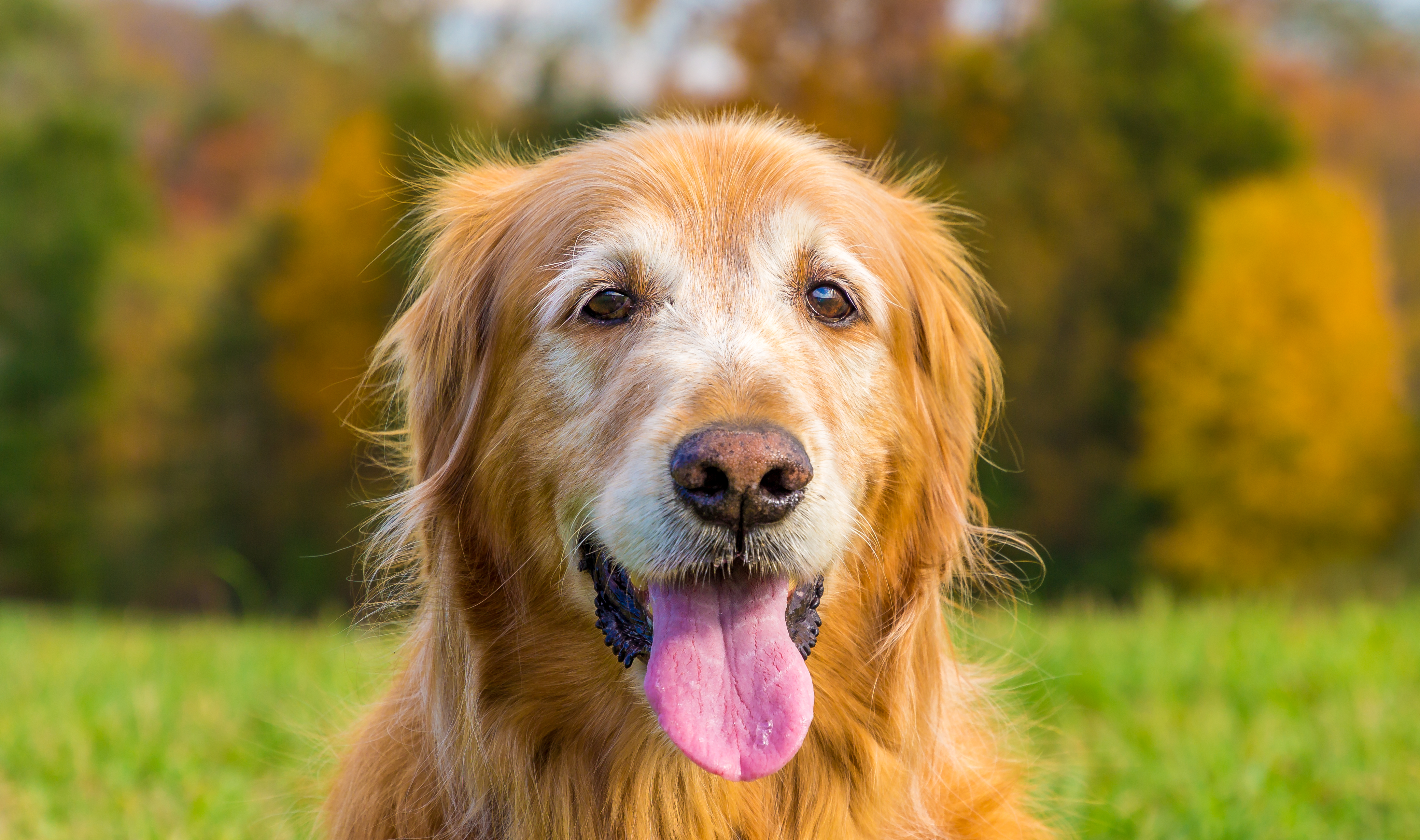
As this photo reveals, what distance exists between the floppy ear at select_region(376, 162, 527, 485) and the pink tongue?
0.88 metres

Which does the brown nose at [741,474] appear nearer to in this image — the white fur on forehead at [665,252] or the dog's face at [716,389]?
the dog's face at [716,389]

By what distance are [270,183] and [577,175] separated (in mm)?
34429

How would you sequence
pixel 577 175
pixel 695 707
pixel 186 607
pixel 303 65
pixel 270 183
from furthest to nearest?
pixel 303 65 < pixel 270 183 < pixel 186 607 < pixel 577 175 < pixel 695 707

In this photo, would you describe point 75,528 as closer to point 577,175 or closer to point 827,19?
point 827,19

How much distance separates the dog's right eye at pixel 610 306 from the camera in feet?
10.8

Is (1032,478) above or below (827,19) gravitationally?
below

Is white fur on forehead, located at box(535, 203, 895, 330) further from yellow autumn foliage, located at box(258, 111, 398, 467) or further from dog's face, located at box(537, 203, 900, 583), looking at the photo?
yellow autumn foliage, located at box(258, 111, 398, 467)

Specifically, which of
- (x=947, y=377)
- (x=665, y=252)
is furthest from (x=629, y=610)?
(x=947, y=377)

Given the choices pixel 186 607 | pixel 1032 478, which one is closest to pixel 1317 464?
pixel 1032 478

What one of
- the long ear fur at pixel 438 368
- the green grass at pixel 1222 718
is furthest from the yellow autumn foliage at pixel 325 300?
the long ear fur at pixel 438 368

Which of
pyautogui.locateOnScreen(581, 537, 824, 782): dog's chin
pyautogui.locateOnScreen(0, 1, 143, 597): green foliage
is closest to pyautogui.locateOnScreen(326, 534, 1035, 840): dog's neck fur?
pyautogui.locateOnScreen(581, 537, 824, 782): dog's chin

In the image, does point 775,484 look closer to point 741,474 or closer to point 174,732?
point 741,474

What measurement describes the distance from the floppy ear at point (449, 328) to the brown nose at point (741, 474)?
91cm

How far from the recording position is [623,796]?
3143mm
